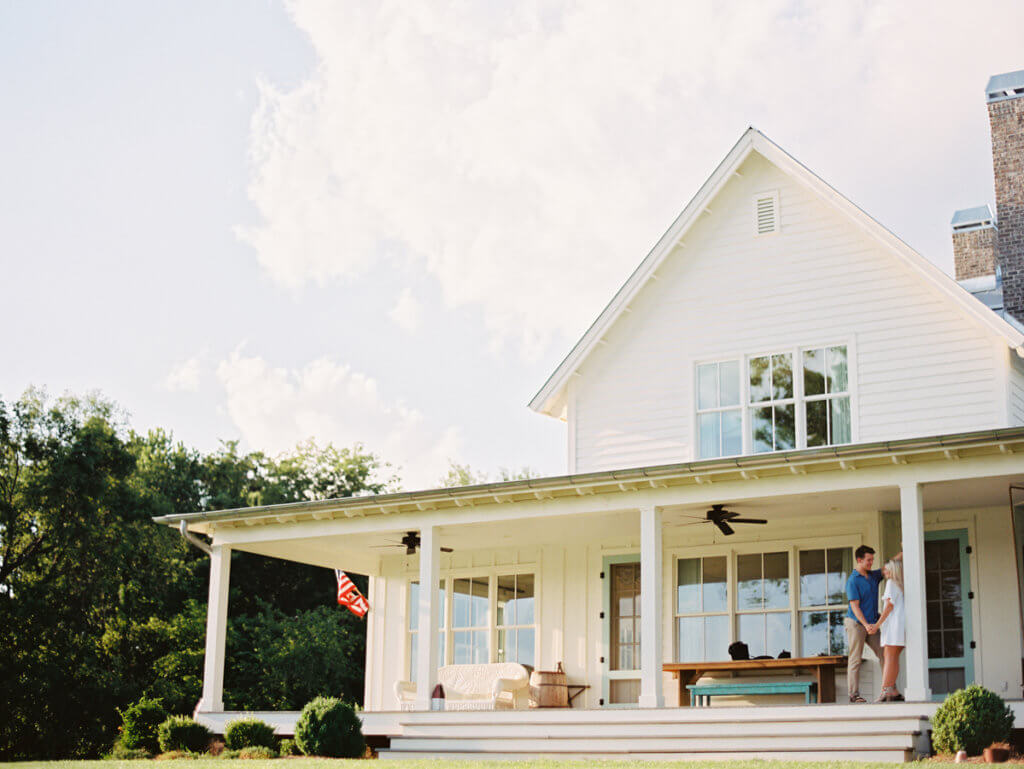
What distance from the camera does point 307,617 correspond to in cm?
3597

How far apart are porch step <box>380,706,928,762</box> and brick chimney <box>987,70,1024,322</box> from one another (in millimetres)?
9776

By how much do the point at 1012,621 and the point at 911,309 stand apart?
162 inches

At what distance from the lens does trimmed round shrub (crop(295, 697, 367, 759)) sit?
14078mm

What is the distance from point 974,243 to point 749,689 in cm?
1133

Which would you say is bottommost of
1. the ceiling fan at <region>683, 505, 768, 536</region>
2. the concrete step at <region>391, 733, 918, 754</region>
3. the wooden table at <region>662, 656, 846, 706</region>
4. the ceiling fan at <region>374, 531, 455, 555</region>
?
the concrete step at <region>391, 733, 918, 754</region>

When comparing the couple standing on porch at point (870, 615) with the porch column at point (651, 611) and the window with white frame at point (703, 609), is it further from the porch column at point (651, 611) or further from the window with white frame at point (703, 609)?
the window with white frame at point (703, 609)

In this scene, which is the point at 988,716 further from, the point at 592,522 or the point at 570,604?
the point at 570,604

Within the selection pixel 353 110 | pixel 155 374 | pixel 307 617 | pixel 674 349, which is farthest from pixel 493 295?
pixel 674 349

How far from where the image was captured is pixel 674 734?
1248 centimetres

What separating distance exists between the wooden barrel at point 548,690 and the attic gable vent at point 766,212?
694cm

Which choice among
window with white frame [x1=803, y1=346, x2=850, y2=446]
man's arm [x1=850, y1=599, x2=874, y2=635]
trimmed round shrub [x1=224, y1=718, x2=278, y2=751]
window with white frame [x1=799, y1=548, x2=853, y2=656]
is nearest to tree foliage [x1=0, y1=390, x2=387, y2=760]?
trimmed round shrub [x1=224, y1=718, x2=278, y2=751]

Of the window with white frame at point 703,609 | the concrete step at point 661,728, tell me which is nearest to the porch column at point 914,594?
the concrete step at point 661,728

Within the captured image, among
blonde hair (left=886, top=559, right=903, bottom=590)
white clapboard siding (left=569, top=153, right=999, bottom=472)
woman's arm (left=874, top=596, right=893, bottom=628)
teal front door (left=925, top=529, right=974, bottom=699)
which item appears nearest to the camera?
woman's arm (left=874, top=596, right=893, bottom=628)

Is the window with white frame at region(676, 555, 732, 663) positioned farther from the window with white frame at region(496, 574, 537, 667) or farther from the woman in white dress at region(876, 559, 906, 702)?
the woman in white dress at region(876, 559, 906, 702)
